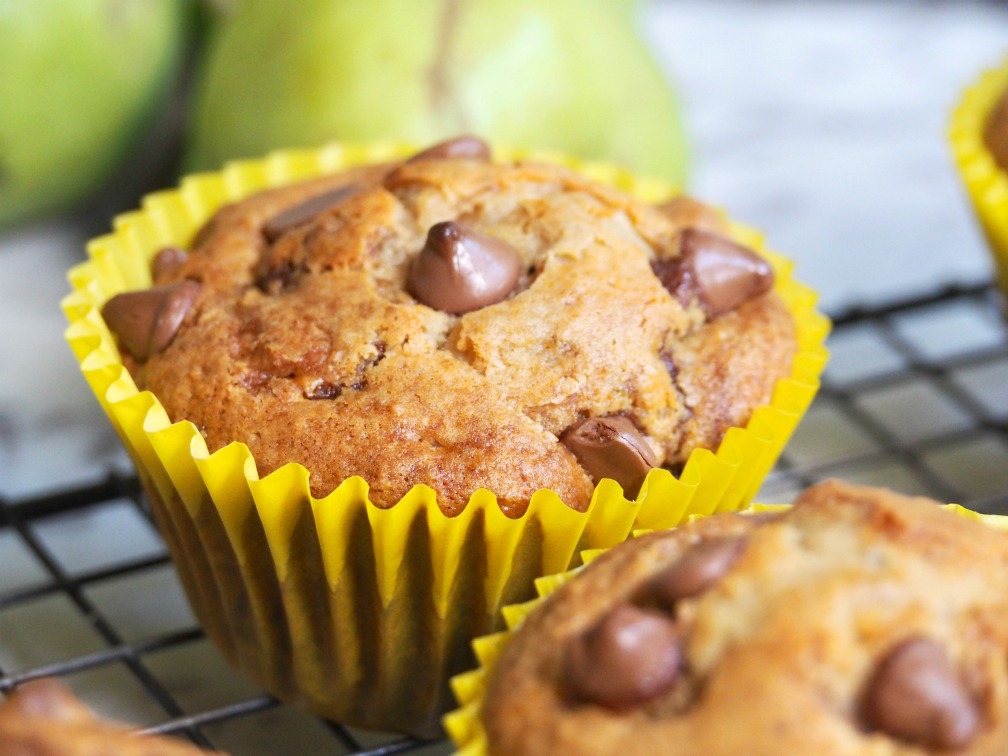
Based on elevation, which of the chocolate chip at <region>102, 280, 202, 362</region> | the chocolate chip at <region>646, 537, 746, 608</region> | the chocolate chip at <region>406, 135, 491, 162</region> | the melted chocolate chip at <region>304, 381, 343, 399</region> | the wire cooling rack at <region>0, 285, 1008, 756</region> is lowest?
the wire cooling rack at <region>0, 285, 1008, 756</region>

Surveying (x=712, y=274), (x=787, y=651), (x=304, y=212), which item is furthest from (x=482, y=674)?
(x=304, y=212)

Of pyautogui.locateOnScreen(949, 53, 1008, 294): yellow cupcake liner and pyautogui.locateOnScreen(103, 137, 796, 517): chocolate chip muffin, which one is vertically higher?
pyautogui.locateOnScreen(103, 137, 796, 517): chocolate chip muffin

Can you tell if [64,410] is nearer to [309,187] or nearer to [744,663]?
[309,187]

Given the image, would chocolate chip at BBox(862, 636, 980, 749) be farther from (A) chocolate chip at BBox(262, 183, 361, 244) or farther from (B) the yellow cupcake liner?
(B) the yellow cupcake liner

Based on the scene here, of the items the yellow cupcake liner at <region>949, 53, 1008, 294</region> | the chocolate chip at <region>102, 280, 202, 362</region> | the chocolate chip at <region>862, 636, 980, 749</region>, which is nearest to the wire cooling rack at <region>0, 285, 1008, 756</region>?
the yellow cupcake liner at <region>949, 53, 1008, 294</region>

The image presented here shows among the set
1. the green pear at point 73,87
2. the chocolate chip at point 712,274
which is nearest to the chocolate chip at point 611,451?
the chocolate chip at point 712,274
